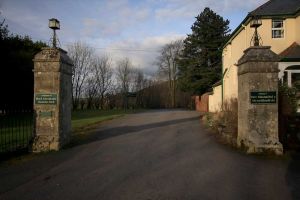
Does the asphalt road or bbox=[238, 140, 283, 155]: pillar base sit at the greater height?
bbox=[238, 140, 283, 155]: pillar base

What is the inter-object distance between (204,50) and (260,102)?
38.0 m

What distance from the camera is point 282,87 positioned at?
13.2 metres

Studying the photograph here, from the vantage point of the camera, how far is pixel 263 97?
11711 mm

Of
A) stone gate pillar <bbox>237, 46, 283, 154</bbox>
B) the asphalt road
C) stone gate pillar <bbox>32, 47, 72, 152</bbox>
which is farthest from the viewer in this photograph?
stone gate pillar <bbox>32, 47, 72, 152</bbox>

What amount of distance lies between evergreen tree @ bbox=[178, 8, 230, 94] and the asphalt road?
3559 cm

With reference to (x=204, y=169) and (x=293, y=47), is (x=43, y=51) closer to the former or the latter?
(x=204, y=169)

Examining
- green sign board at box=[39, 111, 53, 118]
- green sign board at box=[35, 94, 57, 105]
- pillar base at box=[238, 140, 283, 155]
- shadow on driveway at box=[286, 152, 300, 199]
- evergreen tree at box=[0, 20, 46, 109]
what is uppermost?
evergreen tree at box=[0, 20, 46, 109]

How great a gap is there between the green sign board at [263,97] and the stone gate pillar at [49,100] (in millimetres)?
6624

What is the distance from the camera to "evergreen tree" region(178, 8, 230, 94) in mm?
47906

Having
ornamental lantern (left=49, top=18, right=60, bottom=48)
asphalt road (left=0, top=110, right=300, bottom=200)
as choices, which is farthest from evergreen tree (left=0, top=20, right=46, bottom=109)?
asphalt road (left=0, top=110, right=300, bottom=200)

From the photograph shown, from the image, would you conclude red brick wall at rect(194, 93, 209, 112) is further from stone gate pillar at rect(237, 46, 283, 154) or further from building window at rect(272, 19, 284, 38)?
stone gate pillar at rect(237, 46, 283, 154)

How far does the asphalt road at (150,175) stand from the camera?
283 inches

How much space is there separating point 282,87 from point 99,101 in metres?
62.1

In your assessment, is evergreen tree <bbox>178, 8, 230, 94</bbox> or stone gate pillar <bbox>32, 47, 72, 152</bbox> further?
evergreen tree <bbox>178, 8, 230, 94</bbox>
